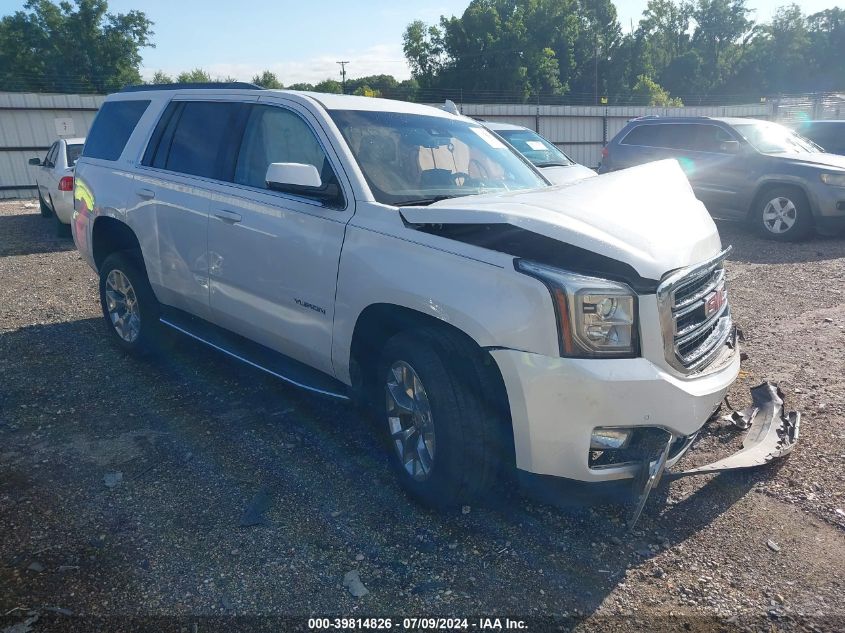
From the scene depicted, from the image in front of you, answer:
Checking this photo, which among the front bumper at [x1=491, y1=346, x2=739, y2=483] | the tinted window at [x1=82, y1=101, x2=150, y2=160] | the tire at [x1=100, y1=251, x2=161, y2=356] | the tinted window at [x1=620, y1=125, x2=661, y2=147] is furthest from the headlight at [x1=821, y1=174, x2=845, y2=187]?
the tire at [x1=100, y1=251, x2=161, y2=356]

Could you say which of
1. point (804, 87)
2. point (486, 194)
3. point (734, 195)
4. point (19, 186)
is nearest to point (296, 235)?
point (486, 194)

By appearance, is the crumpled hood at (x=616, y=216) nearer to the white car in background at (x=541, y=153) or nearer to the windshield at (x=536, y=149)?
the white car in background at (x=541, y=153)

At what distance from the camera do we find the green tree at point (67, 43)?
5147 centimetres

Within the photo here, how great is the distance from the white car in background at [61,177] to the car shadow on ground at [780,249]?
998 centimetres

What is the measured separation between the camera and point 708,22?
8900cm

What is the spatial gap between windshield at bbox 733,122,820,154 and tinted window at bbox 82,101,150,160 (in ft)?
30.3

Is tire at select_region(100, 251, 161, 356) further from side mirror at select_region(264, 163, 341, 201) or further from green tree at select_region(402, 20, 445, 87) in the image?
green tree at select_region(402, 20, 445, 87)

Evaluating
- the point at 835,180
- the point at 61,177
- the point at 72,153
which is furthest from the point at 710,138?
the point at 72,153

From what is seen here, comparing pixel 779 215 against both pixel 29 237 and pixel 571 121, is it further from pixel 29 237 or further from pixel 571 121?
pixel 571 121

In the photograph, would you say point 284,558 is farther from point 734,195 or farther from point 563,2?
point 563,2

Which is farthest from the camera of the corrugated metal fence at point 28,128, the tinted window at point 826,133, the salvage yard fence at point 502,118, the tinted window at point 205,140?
the salvage yard fence at point 502,118

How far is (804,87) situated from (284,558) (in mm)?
97573

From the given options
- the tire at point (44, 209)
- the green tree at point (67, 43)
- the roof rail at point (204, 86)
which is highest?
the green tree at point (67, 43)

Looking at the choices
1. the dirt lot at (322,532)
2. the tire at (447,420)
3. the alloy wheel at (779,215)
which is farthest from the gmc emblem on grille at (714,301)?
the alloy wheel at (779,215)
